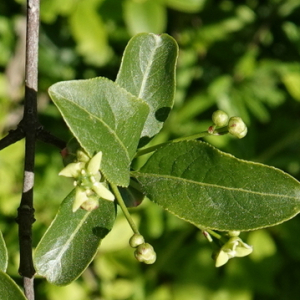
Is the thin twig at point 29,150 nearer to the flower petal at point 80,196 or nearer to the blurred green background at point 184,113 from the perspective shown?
the flower petal at point 80,196

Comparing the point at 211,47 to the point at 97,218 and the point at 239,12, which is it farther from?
the point at 97,218

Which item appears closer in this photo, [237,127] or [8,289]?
[8,289]

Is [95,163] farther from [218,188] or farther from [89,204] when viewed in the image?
[218,188]

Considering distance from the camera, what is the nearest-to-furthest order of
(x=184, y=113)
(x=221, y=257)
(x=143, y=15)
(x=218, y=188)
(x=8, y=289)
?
(x=8, y=289) < (x=218, y=188) < (x=221, y=257) < (x=143, y=15) < (x=184, y=113)

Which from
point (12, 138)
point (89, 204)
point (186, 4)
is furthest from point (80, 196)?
point (186, 4)

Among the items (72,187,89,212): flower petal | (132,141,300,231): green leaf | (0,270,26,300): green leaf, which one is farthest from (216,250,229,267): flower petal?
(0,270,26,300): green leaf

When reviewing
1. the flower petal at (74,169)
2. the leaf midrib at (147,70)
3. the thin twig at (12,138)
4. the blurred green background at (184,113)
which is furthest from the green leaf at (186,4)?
the flower petal at (74,169)
